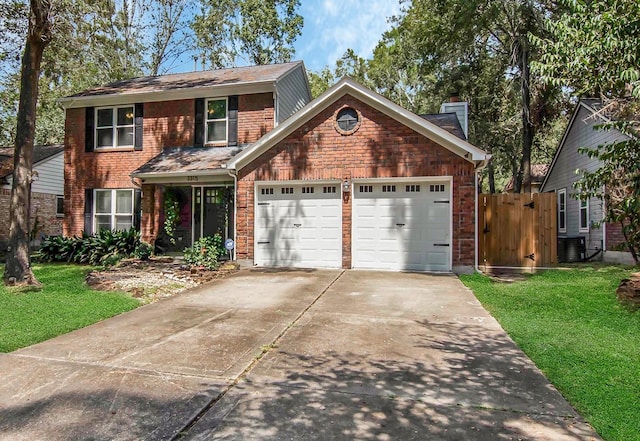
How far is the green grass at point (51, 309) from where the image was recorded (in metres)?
5.18

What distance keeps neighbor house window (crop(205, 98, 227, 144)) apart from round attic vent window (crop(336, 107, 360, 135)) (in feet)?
15.6

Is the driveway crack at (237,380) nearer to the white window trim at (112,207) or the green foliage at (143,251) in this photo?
the green foliage at (143,251)

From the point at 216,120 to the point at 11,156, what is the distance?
1294 cm

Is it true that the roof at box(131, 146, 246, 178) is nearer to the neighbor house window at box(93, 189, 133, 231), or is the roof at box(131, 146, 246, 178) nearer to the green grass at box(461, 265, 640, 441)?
the neighbor house window at box(93, 189, 133, 231)

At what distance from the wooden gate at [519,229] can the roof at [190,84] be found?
7862 mm

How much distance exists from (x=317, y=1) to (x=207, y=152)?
11.6 metres

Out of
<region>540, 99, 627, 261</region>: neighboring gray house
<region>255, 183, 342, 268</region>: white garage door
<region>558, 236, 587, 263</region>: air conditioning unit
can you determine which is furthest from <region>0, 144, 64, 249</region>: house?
<region>540, 99, 627, 261</region>: neighboring gray house

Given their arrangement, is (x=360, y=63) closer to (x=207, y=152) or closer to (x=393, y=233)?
(x=207, y=152)

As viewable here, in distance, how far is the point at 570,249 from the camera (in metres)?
13.6

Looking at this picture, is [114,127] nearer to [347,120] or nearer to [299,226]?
[299,226]

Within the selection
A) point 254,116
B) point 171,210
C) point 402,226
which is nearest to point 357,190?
point 402,226

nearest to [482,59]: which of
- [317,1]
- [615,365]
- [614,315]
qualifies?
[317,1]

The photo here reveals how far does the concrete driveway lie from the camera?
115 inches

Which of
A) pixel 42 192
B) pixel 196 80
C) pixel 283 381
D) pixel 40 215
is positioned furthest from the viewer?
pixel 42 192
